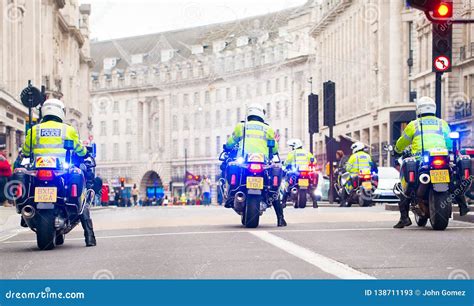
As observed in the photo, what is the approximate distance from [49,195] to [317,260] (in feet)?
13.3

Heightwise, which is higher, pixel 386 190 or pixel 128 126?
pixel 128 126

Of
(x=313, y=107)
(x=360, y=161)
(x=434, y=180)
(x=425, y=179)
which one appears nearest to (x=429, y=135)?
(x=425, y=179)

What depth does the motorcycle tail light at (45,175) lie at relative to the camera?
13.4 meters

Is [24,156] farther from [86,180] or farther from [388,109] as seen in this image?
[388,109]

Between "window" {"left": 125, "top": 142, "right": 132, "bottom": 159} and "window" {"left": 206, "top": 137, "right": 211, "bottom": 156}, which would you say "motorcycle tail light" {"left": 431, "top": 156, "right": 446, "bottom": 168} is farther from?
"window" {"left": 125, "top": 142, "right": 132, "bottom": 159}

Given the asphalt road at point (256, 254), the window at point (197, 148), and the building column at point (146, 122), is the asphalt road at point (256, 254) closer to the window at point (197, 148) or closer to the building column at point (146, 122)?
the window at point (197, 148)

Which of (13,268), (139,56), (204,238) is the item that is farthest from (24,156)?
(139,56)

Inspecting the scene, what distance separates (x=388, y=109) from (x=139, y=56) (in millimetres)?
79523

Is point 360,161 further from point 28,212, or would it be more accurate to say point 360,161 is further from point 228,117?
point 228,117

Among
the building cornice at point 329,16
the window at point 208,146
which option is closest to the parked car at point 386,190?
the building cornice at point 329,16

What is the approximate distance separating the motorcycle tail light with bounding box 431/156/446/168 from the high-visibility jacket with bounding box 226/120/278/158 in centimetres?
280

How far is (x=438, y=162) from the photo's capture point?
15.4m

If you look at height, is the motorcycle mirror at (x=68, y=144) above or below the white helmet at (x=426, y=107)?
below

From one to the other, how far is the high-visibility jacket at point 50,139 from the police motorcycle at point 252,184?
3.74 metres
